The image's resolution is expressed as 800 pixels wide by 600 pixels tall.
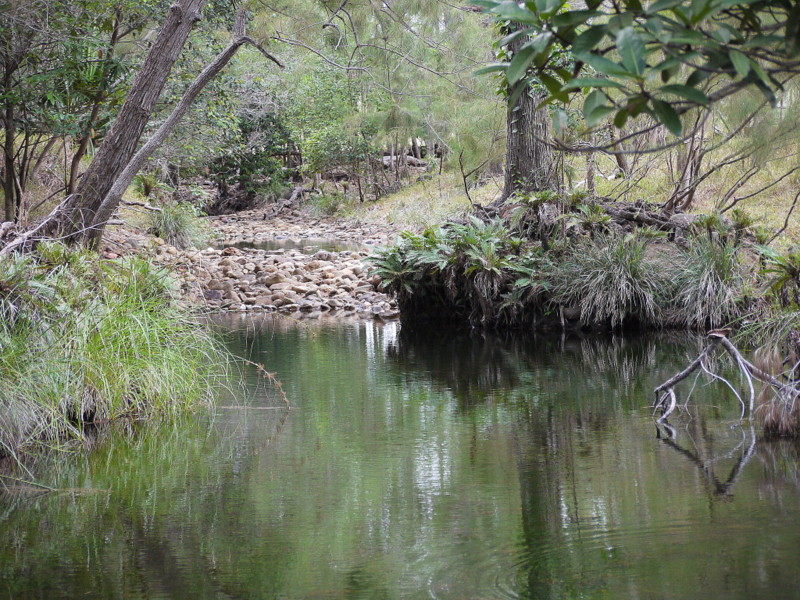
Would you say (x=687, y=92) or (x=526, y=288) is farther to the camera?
(x=526, y=288)

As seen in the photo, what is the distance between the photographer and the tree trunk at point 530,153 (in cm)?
1085

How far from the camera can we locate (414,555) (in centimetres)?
329

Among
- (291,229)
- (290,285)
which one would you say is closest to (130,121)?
(290,285)

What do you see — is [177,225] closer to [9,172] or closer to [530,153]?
[9,172]

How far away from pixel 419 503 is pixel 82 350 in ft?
8.27

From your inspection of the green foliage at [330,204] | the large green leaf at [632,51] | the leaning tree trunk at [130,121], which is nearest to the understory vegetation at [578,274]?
the leaning tree trunk at [130,121]

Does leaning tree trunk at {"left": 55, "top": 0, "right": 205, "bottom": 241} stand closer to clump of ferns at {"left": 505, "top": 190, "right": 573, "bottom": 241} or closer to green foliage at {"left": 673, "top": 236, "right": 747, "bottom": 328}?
clump of ferns at {"left": 505, "top": 190, "right": 573, "bottom": 241}

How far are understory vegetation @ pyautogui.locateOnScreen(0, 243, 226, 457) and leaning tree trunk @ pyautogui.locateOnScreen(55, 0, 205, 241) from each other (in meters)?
1.34

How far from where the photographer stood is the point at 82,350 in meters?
5.30

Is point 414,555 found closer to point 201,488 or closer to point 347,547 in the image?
point 347,547

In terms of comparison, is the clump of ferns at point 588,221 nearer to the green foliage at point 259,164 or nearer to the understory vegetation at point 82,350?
the understory vegetation at point 82,350

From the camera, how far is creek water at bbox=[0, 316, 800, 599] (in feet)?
10.1

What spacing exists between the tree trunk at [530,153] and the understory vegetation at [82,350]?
5.84m

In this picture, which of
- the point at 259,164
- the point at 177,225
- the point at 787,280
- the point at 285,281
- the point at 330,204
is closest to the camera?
the point at 787,280
